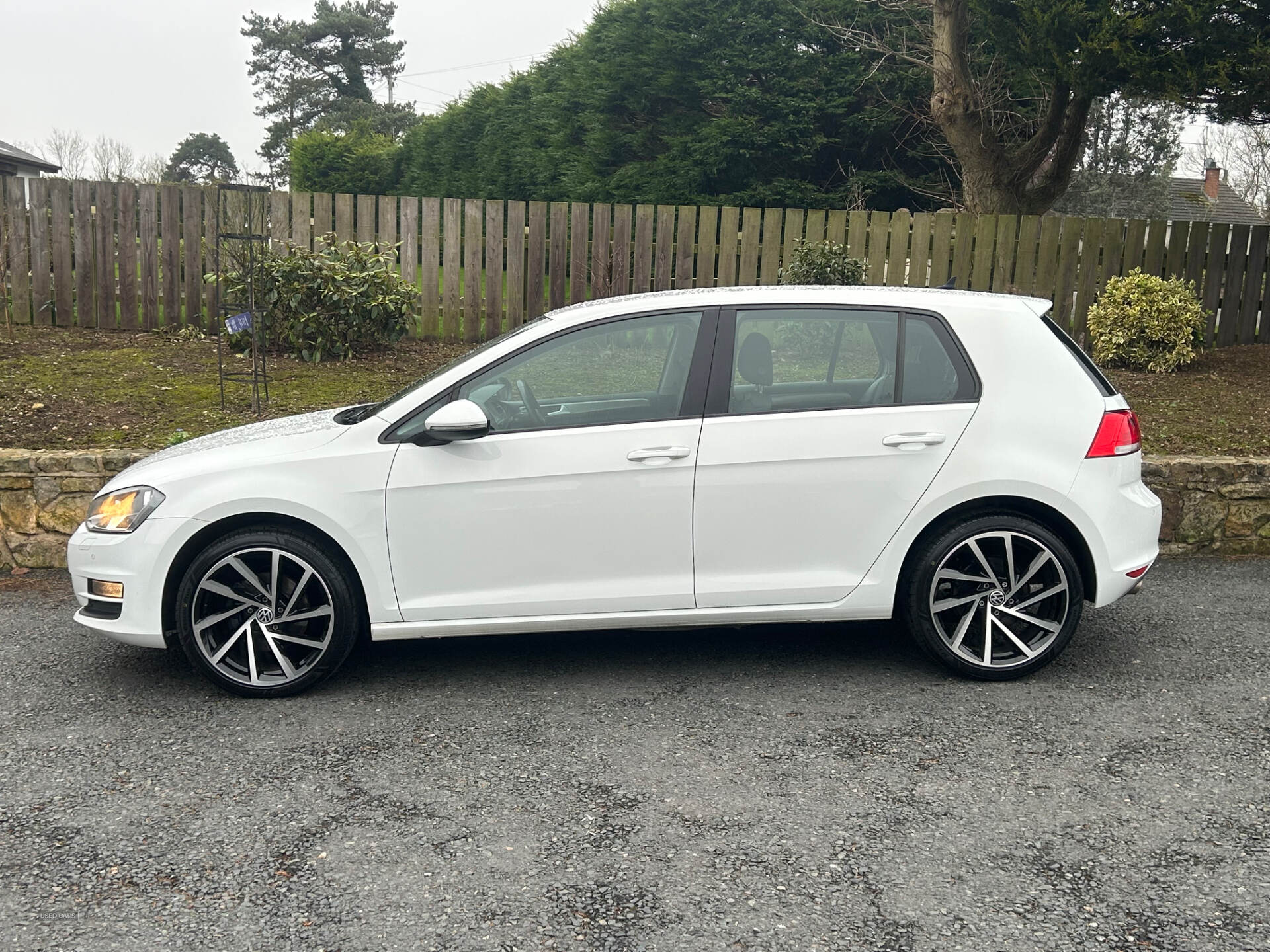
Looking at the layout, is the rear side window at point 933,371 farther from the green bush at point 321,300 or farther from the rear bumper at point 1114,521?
the green bush at point 321,300

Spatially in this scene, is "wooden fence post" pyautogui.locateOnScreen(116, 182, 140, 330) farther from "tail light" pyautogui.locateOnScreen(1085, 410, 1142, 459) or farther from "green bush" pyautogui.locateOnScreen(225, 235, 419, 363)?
"tail light" pyautogui.locateOnScreen(1085, 410, 1142, 459)

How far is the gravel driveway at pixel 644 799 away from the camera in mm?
3037

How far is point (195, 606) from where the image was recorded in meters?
4.58

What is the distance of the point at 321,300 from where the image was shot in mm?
10484

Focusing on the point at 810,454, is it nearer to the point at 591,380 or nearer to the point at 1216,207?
the point at 591,380

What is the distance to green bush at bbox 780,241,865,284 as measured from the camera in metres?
11.5

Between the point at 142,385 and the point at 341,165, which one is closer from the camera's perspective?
the point at 142,385

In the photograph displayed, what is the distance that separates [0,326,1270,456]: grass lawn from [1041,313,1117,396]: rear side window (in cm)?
317

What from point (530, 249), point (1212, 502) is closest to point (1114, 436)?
point (1212, 502)

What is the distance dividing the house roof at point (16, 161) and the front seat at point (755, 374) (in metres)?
A: 30.7

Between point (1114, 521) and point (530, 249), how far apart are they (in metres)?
8.33

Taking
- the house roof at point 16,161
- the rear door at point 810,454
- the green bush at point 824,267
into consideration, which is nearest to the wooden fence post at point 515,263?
the green bush at point 824,267

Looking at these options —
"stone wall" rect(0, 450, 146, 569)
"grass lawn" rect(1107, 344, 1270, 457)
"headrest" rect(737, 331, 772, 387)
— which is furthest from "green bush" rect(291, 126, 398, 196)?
"headrest" rect(737, 331, 772, 387)

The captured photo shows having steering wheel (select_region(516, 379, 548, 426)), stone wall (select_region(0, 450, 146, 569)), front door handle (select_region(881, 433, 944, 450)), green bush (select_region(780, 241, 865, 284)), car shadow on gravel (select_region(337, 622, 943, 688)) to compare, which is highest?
green bush (select_region(780, 241, 865, 284))
